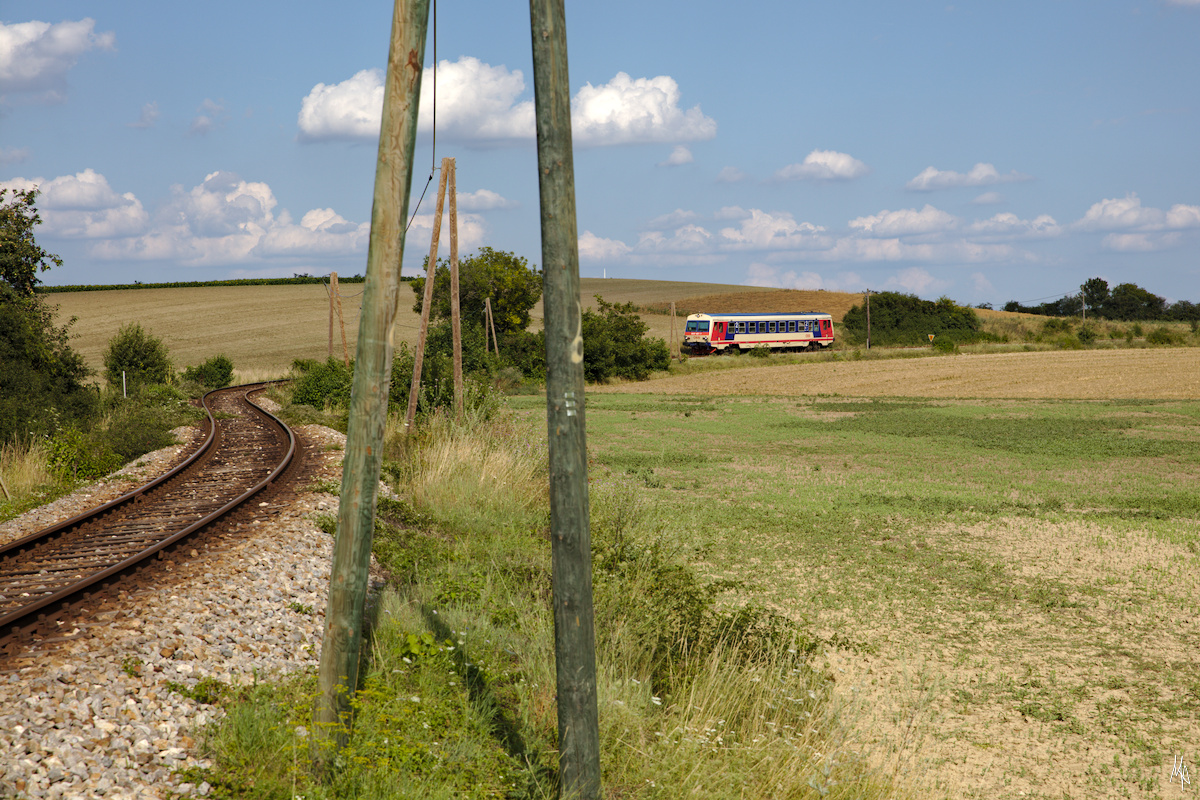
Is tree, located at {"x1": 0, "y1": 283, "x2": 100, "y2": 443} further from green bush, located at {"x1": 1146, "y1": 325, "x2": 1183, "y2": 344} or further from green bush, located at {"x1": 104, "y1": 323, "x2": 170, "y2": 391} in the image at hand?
green bush, located at {"x1": 1146, "y1": 325, "x2": 1183, "y2": 344}

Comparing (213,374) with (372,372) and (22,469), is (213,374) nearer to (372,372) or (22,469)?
(22,469)

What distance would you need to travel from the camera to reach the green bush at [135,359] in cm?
3566

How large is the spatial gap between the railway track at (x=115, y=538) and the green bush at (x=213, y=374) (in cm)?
2902

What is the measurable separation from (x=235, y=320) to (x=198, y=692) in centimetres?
7784

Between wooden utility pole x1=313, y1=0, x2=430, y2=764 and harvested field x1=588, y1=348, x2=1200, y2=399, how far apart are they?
37.0m

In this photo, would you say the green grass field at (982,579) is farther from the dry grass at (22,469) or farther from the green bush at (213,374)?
the green bush at (213,374)

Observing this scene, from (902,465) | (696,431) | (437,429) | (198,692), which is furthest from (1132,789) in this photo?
(696,431)

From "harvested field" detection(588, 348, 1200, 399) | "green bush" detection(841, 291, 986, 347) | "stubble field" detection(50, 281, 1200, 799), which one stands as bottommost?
Answer: "stubble field" detection(50, 281, 1200, 799)

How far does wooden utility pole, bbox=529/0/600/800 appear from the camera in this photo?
144 inches

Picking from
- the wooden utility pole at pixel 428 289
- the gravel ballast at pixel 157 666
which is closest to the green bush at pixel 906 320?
the wooden utility pole at pixel 428 289

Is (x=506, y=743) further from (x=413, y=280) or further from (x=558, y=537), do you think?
(x=413, y=280)

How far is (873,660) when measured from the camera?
725 cm

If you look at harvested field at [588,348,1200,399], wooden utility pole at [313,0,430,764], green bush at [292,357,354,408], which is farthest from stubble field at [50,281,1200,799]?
harvested field at [588,348,1200,399]

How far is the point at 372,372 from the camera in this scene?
172 inches
